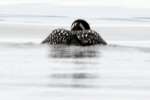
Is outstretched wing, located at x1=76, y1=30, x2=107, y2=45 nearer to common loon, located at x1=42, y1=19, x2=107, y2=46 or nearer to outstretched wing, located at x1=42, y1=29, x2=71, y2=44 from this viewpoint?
common loon, located at x1=42, y1=19, x2=107, y2=46

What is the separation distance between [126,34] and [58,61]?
348 inches

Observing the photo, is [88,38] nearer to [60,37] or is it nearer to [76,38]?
[76,38]

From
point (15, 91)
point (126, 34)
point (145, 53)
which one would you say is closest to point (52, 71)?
point (15, 91)

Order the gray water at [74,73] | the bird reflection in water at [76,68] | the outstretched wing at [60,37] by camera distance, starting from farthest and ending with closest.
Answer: the outstretched wing at [60,37]
the bird reflection in water at [76,68]
the gray water at [74,73]

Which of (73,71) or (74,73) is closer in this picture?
(74,73)

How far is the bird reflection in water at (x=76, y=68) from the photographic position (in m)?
9.32

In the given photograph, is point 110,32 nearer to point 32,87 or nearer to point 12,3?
point 32,87

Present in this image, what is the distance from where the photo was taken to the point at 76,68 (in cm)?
1110

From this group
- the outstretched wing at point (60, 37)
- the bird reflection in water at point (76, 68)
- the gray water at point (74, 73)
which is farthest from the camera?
the outstretched wing at point (60, 37)

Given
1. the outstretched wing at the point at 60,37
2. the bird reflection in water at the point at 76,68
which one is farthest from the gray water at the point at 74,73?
the outstretched wing at the point at 60,37

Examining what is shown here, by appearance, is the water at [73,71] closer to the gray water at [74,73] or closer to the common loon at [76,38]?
the gray water at [74,73]

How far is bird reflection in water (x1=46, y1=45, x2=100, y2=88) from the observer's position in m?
9.32

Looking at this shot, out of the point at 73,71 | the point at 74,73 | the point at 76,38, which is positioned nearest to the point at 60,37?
the point at 76,38

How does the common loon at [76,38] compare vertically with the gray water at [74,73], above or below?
above
